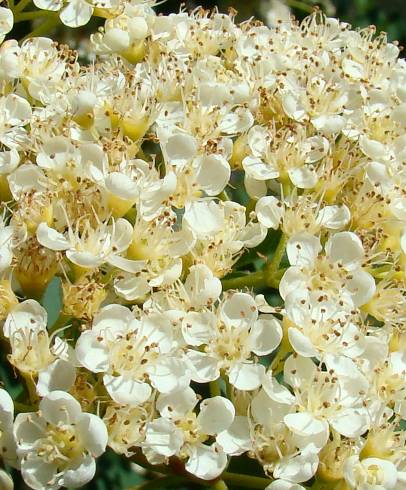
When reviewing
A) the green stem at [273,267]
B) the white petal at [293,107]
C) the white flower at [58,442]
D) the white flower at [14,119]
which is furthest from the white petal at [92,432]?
the white petal at [293,107]

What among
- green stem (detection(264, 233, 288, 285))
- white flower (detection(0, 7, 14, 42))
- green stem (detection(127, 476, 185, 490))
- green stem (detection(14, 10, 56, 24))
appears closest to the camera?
green stem (detection(127, 476, 185, 490))

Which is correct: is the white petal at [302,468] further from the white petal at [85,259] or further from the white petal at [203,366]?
the white petal at [85,259]

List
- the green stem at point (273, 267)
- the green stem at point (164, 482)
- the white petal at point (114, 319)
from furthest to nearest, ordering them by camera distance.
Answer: the green stem at point (273, 267)
the green stem at point (164, 482)
the white petal at point (114, 319)

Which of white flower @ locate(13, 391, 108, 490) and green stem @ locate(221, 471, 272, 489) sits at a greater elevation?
white flower @ locate(13, 391, 108, 490)

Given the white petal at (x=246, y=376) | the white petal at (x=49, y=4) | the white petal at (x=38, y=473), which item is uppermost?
the white petal at (x=49, y=4)

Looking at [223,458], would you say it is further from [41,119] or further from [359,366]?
[41,119]

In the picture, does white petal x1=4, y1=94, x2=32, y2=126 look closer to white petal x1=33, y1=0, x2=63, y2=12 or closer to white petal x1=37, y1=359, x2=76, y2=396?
white petal x1=33, y1=0, x2=63, y2=12

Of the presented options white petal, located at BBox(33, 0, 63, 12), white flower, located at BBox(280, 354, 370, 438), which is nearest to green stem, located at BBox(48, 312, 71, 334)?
white flower, located at BBox(280, 354, 370, 438)
